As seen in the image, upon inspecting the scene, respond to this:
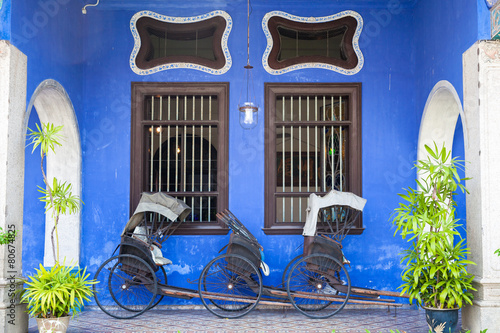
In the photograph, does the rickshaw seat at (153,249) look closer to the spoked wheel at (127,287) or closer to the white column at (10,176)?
the spoked wheel at (127,287)

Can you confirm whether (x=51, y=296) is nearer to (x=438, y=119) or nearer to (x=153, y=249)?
(x=153, y=249)

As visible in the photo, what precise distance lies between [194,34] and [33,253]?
398 cm

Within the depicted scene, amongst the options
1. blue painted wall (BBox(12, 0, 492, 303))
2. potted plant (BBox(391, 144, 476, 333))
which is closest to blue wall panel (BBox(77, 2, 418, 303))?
blue painted wall (BBox(12, 0, 492, 303))

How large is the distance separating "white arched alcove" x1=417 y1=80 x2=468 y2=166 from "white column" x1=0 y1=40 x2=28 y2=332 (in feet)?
16.4

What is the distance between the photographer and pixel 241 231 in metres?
7.04

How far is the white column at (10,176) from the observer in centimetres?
553

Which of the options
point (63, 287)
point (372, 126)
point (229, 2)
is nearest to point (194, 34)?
point (229, 2)

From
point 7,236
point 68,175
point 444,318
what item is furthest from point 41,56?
point 444,318

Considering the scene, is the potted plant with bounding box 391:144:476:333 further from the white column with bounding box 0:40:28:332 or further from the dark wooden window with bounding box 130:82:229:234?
the white column with bounding box 0:40:28:332

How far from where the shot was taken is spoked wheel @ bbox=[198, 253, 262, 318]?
6785 millimetres

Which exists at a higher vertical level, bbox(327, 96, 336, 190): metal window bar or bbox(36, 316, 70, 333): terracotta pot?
bbox(327, 96, 336, 190): metal window bar

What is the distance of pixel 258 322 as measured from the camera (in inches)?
266

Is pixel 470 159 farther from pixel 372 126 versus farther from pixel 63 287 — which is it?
pixel 63 287

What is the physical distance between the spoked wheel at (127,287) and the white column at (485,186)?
3.76m
